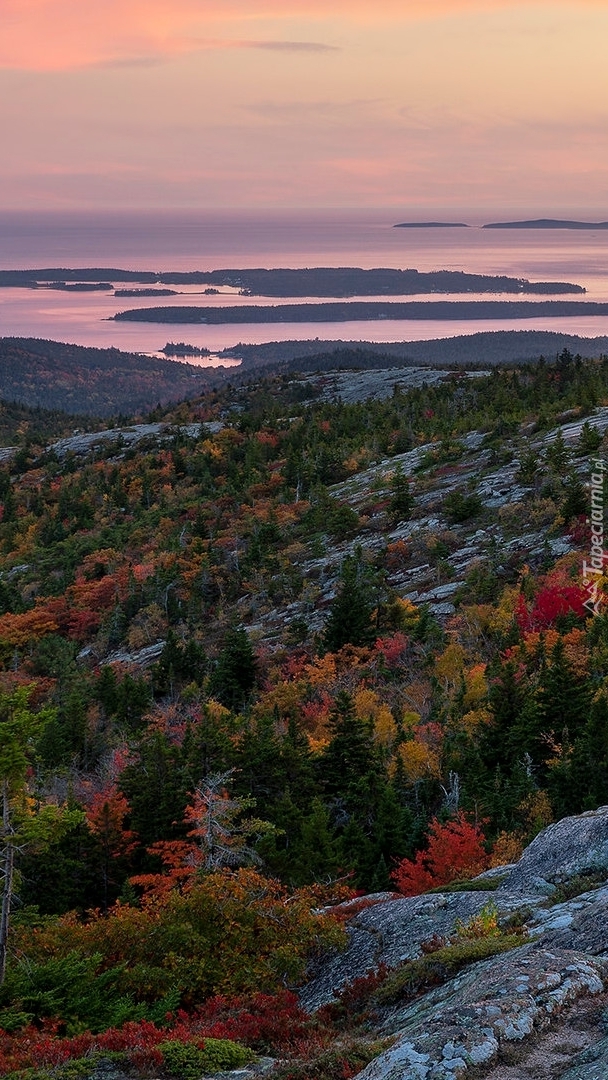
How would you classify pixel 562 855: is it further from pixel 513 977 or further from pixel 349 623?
pixel 349 623

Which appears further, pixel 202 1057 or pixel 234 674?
pixel 234 674

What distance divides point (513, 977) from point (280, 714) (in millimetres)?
29613

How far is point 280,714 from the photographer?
40031 millimetres

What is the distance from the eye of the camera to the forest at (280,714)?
56.5 ft

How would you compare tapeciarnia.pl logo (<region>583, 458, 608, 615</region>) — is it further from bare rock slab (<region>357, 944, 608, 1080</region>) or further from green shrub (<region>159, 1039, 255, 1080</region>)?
green shrub (<region>159, 1039, 255, 1080</region>)

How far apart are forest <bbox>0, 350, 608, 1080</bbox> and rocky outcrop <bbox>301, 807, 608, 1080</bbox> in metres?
0.95

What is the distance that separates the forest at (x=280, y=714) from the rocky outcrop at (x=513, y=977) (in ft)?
3.13

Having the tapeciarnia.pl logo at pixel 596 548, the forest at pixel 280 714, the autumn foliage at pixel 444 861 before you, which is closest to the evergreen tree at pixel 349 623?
the forest at pixel 280 714

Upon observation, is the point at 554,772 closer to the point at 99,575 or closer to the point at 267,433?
the point at 99,575

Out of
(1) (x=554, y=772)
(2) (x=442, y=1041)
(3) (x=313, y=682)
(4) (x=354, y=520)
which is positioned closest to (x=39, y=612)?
(4) (x=354, y=520)

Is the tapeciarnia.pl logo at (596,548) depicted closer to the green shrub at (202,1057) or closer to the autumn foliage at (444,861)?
the autumn foliage at (444,861)

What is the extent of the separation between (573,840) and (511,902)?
1.89 m

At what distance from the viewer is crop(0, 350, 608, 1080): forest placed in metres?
17.2

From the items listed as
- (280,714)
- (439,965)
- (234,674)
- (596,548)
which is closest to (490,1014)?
(439,965)
